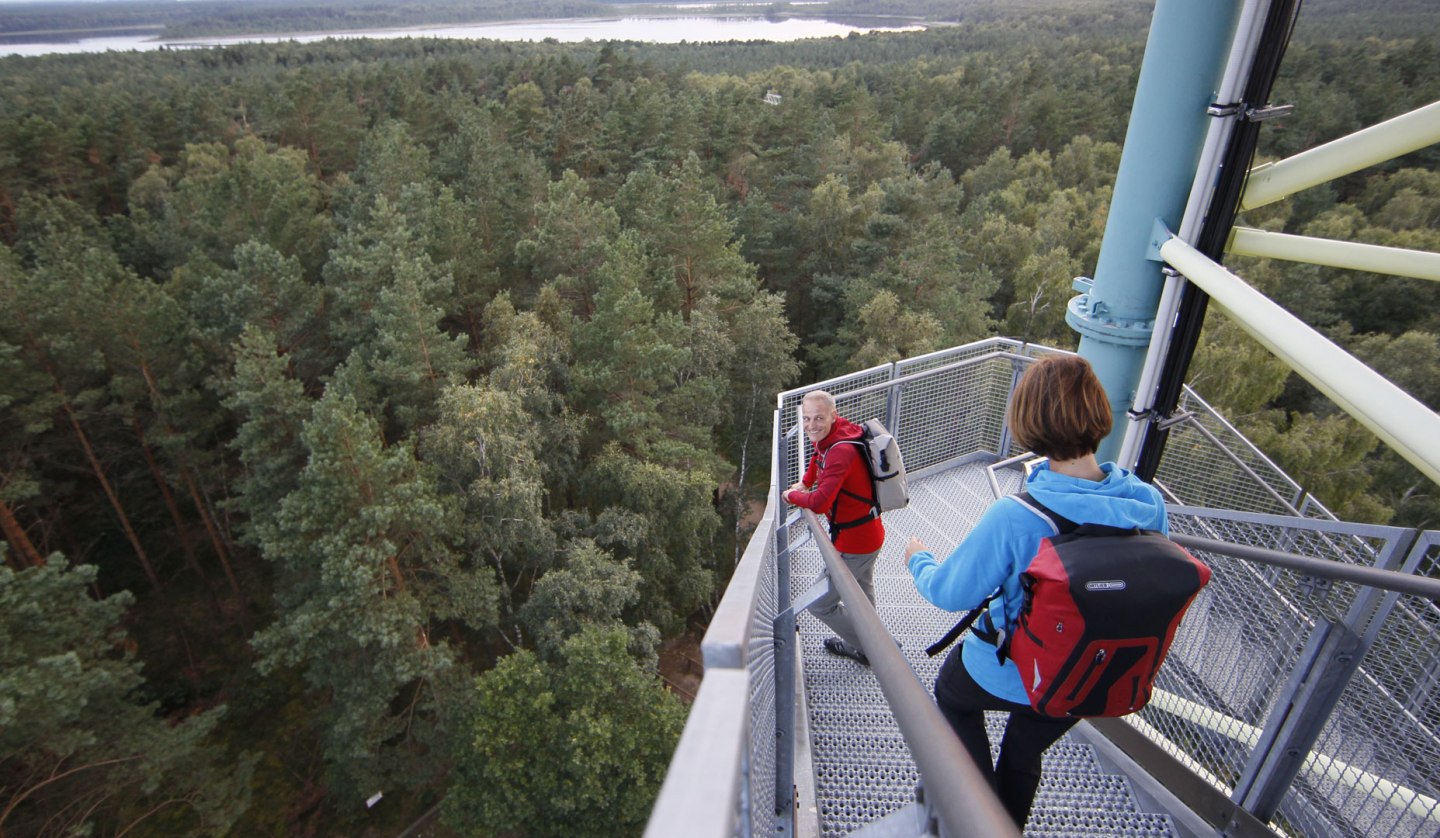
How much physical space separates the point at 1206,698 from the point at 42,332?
829 inches

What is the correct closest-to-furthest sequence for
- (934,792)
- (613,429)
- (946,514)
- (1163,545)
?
(934,792) → (1163,545) → (946,514) → (613,429)

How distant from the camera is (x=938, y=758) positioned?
0.94 meters

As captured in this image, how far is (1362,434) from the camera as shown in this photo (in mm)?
17625

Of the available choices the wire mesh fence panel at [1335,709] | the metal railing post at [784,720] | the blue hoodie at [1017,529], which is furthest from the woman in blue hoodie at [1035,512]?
the wire mesh fence panel at [1335,709]

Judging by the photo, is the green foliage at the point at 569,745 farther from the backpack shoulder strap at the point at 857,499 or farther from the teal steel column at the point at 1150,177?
the teal steel column at the point at 1150,177

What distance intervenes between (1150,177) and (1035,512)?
2.90 meters

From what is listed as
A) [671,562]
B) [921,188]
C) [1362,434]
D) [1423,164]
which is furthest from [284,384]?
[1423,164]

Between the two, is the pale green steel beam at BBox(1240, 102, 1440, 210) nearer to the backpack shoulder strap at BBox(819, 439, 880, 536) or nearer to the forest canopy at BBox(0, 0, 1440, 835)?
the backpack shoulder strap at BBox(819, 439, 880, 536)

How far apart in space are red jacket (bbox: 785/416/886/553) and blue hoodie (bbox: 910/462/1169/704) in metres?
1.34

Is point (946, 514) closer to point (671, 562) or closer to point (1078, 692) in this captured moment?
point (1078, 692)

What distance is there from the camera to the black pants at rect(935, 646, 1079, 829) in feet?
7.10

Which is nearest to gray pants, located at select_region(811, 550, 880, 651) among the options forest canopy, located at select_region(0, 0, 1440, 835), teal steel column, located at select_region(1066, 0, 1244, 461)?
teal steel column, located at select_region(1066, 0, 1244, 461)

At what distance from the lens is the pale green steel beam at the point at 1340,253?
9.55 feet

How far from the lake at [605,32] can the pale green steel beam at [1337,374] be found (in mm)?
104174
